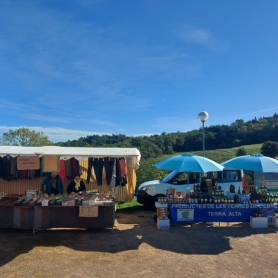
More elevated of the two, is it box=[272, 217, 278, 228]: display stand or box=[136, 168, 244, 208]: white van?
box=[136, 168, 244, 208]: white van

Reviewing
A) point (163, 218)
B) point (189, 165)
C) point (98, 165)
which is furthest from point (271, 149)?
point (163, 218)

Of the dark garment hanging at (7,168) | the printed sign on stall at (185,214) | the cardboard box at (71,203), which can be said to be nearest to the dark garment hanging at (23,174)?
the dark garment hanging at (7,168)

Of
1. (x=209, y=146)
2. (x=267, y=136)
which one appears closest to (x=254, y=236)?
(x=209, y=146)

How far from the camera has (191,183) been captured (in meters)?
9.37

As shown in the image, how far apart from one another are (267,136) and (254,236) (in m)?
36.9

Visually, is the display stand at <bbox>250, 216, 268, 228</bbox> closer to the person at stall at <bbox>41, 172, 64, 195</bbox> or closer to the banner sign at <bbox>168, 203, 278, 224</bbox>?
the banner sign at <bbox>168, 203, 278, 224</bbox>

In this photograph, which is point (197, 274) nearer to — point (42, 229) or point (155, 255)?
point (155, 255)

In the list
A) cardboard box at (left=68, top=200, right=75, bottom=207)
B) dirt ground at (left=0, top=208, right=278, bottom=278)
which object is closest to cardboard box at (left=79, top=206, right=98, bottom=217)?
cardboard box at (left=68, top=200, right=75, bottom=207)

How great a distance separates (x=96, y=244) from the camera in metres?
6.16

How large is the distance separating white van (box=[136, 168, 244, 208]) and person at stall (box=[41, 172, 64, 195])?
10.0ft

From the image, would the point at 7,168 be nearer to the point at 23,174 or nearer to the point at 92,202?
the point at 23,174

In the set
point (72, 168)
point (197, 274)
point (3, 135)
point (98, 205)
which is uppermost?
point (3, 135)

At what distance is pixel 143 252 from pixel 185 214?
225 centimetres

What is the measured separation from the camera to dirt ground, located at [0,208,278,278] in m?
4.81
